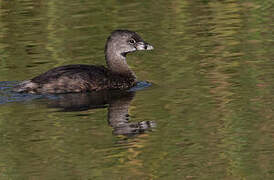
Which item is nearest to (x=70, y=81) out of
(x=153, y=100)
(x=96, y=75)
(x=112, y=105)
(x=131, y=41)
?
(x=96, y=75)

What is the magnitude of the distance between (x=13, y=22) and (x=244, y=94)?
31.3 ft

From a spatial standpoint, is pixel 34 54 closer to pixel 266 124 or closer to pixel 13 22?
pixel 13 22

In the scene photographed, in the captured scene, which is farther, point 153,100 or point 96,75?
point 96,75

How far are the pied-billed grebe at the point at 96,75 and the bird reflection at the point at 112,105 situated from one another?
173mm

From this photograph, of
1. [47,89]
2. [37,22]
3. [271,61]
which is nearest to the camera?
[47,89]

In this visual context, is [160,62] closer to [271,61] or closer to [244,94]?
[271,61]

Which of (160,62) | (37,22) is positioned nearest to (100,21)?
(37,22)

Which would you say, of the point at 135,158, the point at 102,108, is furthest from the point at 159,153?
the point at 102,108

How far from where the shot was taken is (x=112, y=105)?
14055mm

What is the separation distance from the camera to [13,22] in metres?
22.0

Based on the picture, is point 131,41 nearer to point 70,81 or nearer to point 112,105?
point 70,81

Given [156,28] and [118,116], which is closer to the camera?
[118,116]

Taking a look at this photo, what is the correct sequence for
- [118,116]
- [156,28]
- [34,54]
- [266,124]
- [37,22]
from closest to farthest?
[266,124] < [118,116] < [34,54] < [156,28] < [37,22]

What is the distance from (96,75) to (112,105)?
140cm
